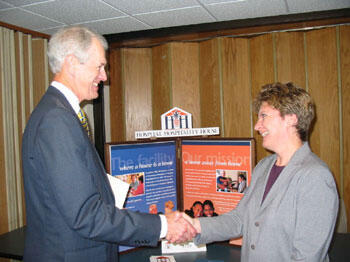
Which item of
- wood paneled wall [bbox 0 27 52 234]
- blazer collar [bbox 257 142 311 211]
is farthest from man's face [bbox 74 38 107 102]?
wood paneled wall [bbox 0 27 52 234]

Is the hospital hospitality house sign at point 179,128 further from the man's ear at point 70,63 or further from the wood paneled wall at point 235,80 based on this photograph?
the wood paneled wall at point 235,80

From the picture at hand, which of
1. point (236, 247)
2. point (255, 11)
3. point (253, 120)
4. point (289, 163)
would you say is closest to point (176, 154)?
point (236, 247)

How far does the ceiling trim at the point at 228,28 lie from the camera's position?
9.57 ft

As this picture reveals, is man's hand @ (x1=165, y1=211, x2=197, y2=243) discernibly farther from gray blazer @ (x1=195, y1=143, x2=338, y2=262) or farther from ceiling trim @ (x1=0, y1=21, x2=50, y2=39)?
ceiling trim @ (x1=0, y1=21, x2=50, y2=39)

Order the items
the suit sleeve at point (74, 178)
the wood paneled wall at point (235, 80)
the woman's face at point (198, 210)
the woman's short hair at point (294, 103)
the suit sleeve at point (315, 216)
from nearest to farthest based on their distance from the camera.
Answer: the suit sleeve at point (74, 178)
the suit sleeve at point (315, 216)
the woman's short hair at point (294, 103)
the woman's face at point (198, 210)
the wood paneled wall at point (235, 80)

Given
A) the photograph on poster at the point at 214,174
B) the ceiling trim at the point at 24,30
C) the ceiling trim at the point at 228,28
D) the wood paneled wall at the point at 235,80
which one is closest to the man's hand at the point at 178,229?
the photograph on poster at the point at 214,174

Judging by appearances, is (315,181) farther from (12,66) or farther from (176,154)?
(12,66)

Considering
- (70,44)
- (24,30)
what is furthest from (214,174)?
(24,30)

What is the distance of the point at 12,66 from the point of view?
9.80ft

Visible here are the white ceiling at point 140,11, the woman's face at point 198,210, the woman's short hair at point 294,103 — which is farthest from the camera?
the white ceiling at point 140,11

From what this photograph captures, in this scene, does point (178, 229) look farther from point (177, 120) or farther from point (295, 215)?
point (177, 120)

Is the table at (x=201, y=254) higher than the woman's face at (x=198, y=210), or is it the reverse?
the woman's face at (x=198, y=210)

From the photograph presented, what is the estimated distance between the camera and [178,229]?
1.66m

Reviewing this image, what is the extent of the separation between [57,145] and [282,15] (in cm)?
265
